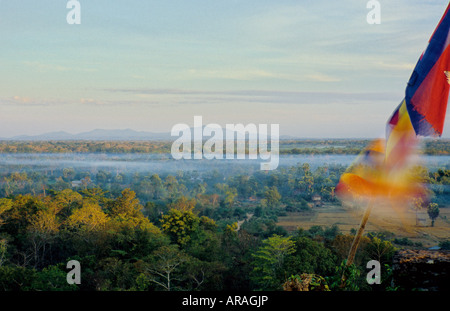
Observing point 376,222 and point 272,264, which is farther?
point 376,222

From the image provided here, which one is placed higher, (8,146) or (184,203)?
(8,146)

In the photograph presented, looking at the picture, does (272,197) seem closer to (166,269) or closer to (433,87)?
(166,269)

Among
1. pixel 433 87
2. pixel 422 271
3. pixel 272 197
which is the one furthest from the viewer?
pixel 272 197

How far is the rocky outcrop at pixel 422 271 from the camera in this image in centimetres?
423

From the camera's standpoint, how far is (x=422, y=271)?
14.3 ft

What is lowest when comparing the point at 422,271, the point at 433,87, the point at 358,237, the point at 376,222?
the point at 376,222

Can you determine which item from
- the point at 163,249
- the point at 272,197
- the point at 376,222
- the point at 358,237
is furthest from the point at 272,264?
the point at 272,197

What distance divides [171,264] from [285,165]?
36307 mm

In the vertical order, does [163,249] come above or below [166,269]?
above

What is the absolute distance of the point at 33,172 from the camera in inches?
1957

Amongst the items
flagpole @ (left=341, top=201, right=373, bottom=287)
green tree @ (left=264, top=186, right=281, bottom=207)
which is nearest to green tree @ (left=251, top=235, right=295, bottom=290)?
flagpole @ (left=341, top=201, right=373, bottom=287)
